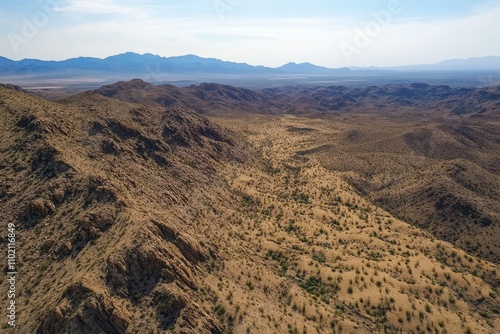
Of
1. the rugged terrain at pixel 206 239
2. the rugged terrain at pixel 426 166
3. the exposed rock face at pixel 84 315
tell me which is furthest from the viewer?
the rugged terrain at pixel 426 166

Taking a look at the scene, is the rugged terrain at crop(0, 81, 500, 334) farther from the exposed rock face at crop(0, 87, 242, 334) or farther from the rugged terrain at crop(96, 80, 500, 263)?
the rugged terrain at crop(96, 80, 500, 263)

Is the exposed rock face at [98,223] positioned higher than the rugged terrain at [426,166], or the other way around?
the exposed rock face at [98,223]

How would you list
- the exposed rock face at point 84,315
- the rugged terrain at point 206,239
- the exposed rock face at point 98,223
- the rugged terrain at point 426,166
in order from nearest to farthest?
the exposed rock face at point 84,315
the exposed rock face at point 98,223
the rugged terrain at point 206,239
the rugged terrain at point 426,166

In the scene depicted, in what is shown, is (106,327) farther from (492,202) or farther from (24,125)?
(492,202)

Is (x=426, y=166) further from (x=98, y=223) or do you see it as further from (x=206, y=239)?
(x=98, y=223)

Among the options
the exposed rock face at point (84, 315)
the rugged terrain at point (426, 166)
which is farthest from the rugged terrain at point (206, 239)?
the rugged terrain at point (426, 166)

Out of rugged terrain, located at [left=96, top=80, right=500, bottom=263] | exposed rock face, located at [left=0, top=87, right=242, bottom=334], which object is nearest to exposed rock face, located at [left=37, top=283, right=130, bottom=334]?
exposed rock face, located at [left=0, top=87, right=242, bottom=334]

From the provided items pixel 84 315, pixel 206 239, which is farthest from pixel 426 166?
pixel 84 315

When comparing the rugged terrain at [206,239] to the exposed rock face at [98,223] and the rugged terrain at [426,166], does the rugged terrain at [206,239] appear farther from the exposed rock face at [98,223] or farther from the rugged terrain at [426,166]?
the rugged terrain at [426,166]

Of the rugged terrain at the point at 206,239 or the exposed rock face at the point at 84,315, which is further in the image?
the rugged terrain at the point at 206,239
